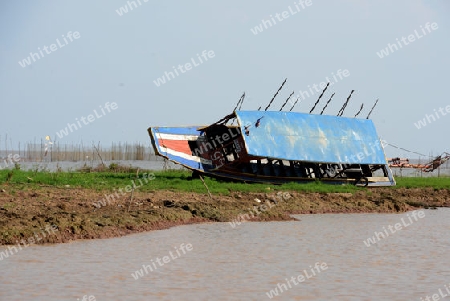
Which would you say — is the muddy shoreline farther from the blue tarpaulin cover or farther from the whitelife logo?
the blue tarpaulin cover

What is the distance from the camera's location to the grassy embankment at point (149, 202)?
12336mm

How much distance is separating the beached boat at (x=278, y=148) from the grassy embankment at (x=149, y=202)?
42.1 inches

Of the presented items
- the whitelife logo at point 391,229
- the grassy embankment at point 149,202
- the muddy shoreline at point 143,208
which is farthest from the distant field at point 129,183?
the whitelife logo at point 391,229

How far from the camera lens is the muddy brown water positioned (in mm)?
8586

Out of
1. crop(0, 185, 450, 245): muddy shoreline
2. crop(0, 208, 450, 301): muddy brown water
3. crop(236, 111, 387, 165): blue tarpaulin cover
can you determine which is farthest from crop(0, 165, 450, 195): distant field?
crop(0, 208, 450, 301): muddy brown water

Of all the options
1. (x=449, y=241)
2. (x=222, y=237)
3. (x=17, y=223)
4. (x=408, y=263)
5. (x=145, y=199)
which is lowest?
(x=449, y=241)

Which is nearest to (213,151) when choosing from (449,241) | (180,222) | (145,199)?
(145,199)

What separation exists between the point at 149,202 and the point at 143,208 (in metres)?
0.76

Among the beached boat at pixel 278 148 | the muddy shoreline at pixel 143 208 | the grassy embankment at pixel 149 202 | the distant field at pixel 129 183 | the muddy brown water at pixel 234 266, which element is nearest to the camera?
the muddy brown water at pixel 234 266

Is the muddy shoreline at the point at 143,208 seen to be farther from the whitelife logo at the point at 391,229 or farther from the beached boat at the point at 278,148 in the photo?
the beached boat at the point at 278,148

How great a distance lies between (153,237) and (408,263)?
4.47 meters

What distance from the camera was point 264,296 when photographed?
8492mm

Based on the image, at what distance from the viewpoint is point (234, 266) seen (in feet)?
34.1

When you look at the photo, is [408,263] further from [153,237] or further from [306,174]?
[306,174]
